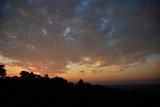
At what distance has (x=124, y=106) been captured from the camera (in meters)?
33.8

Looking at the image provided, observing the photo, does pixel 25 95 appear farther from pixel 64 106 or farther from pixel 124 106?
pixel 124 106

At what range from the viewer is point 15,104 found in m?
27.9

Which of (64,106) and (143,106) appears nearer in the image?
(64,106)

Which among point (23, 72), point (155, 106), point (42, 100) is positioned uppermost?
point (23, 72)

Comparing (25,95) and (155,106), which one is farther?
(155,106)

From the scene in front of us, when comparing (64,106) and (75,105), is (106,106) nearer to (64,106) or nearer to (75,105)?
(75,105)

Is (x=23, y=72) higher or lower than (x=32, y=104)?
higher

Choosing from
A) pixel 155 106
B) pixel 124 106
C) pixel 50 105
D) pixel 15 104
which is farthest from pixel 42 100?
pixel 155 106

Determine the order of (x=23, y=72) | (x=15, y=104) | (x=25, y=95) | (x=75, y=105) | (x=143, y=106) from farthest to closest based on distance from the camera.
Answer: (x=23, y=72) → (x=143, y=106) → (x=25, y=95) → (x=75, y=105) → (x=15, y=104)

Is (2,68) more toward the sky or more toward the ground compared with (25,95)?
more toward the sky

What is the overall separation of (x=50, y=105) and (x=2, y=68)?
57.5 m

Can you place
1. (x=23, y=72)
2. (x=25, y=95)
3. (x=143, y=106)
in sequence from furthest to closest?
(x=23, y=72)
(x=143, y=106)
(x=25, y=95)

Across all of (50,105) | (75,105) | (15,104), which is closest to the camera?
(15,104)

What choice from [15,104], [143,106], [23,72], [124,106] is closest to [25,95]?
[15,104]
